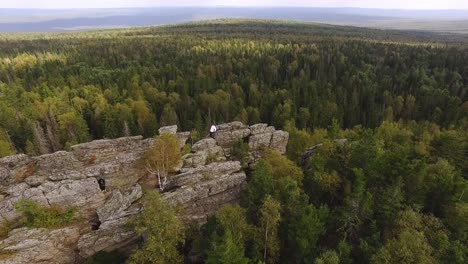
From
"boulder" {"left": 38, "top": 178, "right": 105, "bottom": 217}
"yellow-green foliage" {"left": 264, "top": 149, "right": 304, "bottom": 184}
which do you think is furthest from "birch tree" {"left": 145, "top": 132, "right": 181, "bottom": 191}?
"yellow-green foliage" {"left": 264, "top": 149, "right": 304, "bottom": 184}

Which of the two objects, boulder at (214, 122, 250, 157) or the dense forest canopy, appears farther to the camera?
the dense forest canopy

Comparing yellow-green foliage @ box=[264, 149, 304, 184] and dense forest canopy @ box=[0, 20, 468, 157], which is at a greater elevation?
yellow-green foliage @ box=[264, 149, 304, 184]

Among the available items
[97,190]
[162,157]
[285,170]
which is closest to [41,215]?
[97,190]

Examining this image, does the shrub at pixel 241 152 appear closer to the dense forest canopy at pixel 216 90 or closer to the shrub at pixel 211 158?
the shrub at pixel 211 158

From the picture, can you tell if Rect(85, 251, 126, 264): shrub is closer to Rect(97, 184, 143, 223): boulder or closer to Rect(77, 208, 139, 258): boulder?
Rect(77, 208, 139, 258): boulder

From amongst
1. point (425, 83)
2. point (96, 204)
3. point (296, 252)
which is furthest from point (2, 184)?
point (425, 83)

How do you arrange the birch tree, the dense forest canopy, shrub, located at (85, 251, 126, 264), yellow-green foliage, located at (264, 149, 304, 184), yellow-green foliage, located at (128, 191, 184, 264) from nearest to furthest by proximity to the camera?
yellow-green foliage, located at (128, 191, 184, 264)
shrub, located at (85, 251, 126, 264)
yellow-green foliage, located at (264, 149, 304, 184)
the birch tree
the dense forest canopy

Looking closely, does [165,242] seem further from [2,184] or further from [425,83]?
[425,83]
